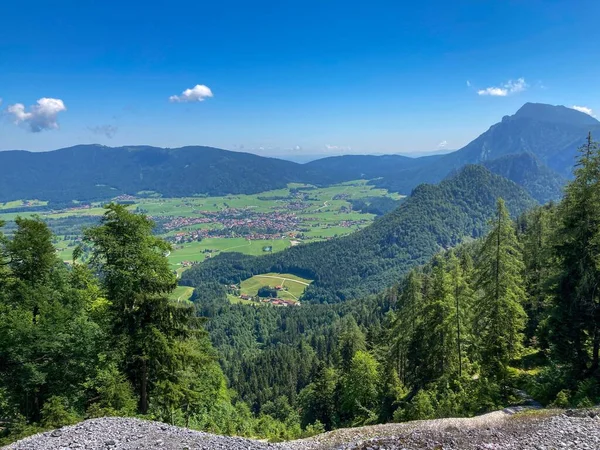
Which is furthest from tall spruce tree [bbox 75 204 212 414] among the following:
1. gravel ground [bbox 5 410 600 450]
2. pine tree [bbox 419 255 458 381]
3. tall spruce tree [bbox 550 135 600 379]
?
tall spruce tree [bbox 550 135 600 379]

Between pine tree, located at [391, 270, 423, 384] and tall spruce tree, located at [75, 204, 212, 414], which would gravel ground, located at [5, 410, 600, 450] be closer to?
tall spruce tree, located at [75, 204, 212, 414]

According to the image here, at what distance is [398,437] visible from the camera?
14.6 m

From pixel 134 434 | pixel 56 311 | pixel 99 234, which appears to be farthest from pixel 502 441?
pixel 56 311

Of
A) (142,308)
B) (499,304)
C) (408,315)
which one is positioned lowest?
(408,315)

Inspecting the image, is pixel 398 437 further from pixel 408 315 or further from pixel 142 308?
pixel 408 315

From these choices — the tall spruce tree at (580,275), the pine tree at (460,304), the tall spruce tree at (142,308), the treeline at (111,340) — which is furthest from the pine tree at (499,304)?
the tall spruce tree at (142,308)

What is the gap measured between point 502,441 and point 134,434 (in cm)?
1403

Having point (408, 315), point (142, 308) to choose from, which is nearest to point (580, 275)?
point (408, 315)

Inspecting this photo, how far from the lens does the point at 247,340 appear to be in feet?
468

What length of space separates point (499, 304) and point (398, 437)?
13543mm

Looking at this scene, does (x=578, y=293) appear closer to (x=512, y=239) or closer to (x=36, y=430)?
(x=512, y=239)

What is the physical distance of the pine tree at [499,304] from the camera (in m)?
24.2

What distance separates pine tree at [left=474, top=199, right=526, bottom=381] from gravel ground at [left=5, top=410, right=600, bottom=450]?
7.60 m

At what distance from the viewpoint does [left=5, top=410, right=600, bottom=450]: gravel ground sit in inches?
531
